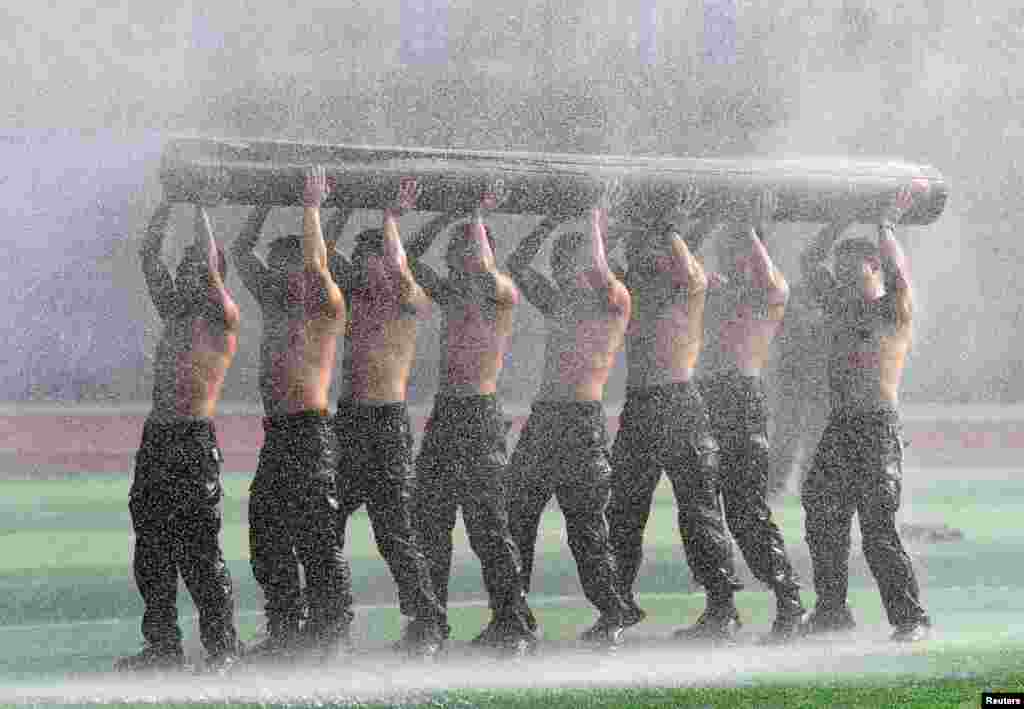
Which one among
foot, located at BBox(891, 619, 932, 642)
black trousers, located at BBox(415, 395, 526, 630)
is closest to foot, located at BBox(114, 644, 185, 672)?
black trousers, located at BBox(415, 395, 526, 630)

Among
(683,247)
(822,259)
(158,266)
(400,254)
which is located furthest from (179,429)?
(822,259)

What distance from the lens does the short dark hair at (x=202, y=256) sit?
6359 millimetres

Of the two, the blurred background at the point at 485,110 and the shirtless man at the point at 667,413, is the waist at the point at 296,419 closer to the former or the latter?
the blurred background at the point at 485,110

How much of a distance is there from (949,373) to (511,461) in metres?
2.42

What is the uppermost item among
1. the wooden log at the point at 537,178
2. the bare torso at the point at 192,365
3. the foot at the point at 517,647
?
the wooden log at the point at 537,178

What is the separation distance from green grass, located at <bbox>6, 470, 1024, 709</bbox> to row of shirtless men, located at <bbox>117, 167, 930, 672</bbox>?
0.61 feet

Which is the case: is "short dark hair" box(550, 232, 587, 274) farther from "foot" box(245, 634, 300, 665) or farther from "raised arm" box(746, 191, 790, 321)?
"foot" box(245, 634, 300, 665)

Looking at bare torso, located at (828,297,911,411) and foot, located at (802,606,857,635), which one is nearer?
bare torso, located at (828,297,911,411)

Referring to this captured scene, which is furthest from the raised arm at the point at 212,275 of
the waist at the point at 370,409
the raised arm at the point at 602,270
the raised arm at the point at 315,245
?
the raised arm at the point at 602,270

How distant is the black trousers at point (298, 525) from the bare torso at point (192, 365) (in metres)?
0.29

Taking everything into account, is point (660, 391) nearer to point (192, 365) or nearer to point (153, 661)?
point (192, 365)

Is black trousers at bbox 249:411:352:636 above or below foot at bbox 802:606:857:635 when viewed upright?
above

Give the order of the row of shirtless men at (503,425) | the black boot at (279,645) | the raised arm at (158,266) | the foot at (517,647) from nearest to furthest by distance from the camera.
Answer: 1. the raised arm at (158,266)
2. the row of shirtless men at (503,425)
3. the black boot at (279,645)
4. the foot at (517,647)

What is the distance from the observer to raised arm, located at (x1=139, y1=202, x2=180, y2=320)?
6336 mm
